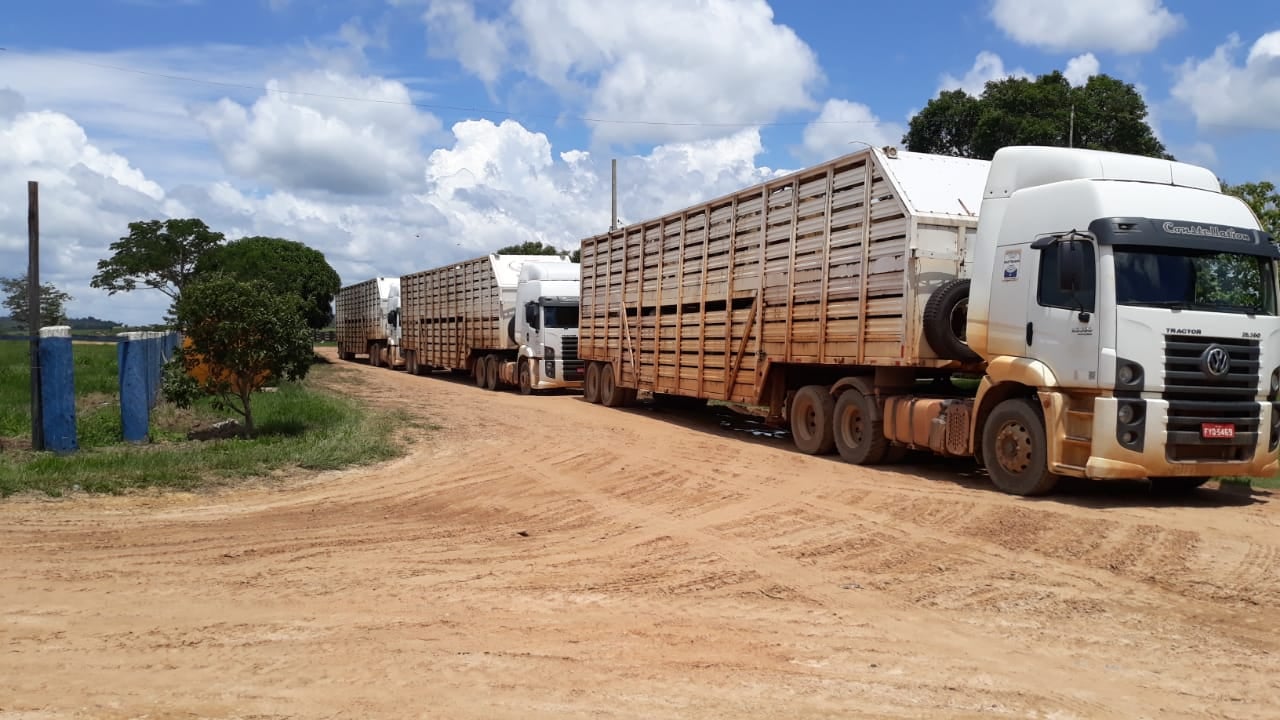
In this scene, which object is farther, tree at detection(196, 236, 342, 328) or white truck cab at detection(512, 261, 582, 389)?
tree at detection(196, 236, 342, 328)

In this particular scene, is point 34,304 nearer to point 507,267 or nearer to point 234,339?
point 234,339

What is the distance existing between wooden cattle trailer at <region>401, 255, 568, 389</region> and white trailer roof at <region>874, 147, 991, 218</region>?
14919 mm

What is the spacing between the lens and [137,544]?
24.9ft

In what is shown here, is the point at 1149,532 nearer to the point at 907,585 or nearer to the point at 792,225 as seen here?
the point at 907,585

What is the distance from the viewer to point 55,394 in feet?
38.8

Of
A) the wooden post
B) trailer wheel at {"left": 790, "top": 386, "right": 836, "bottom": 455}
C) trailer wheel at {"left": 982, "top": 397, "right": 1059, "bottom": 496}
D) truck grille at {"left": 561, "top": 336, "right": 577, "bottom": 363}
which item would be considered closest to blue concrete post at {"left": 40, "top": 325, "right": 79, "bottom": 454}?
the wooden post

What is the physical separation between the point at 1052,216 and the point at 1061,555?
3735 millimetres

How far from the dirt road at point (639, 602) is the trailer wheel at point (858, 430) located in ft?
4.54

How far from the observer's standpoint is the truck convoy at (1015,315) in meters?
8.89

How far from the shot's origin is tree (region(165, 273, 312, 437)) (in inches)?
505

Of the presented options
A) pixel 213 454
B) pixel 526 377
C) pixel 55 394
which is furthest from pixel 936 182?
pixel 526 377

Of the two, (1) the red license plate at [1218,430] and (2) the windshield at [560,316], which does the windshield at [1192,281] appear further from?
(2) the windshield at [560,316]

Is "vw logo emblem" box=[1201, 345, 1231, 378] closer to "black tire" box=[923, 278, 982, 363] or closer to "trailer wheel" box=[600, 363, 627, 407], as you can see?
"black tire" box=[923, 278, 982, 363]

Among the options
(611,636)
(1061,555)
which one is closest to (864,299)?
(1061,555)
